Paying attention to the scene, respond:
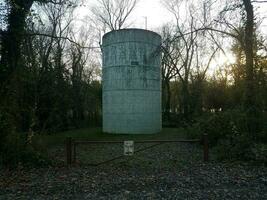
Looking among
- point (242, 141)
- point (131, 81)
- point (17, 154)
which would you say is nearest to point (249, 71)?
point (242, 141)

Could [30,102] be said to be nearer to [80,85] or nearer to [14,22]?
[14,22]

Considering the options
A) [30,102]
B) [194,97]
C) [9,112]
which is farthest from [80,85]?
[9,112]

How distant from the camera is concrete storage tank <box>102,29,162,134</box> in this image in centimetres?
1938

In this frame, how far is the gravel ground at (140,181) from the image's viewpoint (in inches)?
242

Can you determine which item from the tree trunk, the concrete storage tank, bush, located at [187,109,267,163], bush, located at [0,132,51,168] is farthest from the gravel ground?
the concrete storage tank

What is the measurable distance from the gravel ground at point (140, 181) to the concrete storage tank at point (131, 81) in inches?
388

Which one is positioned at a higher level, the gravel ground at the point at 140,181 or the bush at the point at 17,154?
the bush at the point at 17,154

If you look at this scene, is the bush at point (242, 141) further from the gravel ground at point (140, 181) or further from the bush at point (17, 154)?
the bush at point (17, 154)

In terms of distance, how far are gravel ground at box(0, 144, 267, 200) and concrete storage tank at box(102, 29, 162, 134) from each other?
32.4 ft

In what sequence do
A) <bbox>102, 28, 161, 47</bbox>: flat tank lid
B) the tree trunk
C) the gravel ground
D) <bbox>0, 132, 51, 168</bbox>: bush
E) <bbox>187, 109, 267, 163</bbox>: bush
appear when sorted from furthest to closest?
1. <bbox>102, 28, 161, 47</bbox>: flat tank lid
2. the tree trunk
3. <bbox>187, 109, 267, 163</bbox>: bush
4. <bbox>0, 132, 51, 168</bbox>: bush
5. the gravel ground

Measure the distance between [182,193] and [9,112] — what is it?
5.83m

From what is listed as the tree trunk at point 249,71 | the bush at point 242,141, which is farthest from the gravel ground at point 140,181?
the tree trunk at point 249,71

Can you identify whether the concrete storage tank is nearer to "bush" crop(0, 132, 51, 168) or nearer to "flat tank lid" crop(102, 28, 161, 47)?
"flat tank lid" crop(102, 28, 161, 47)

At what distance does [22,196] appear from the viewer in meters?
6.13
